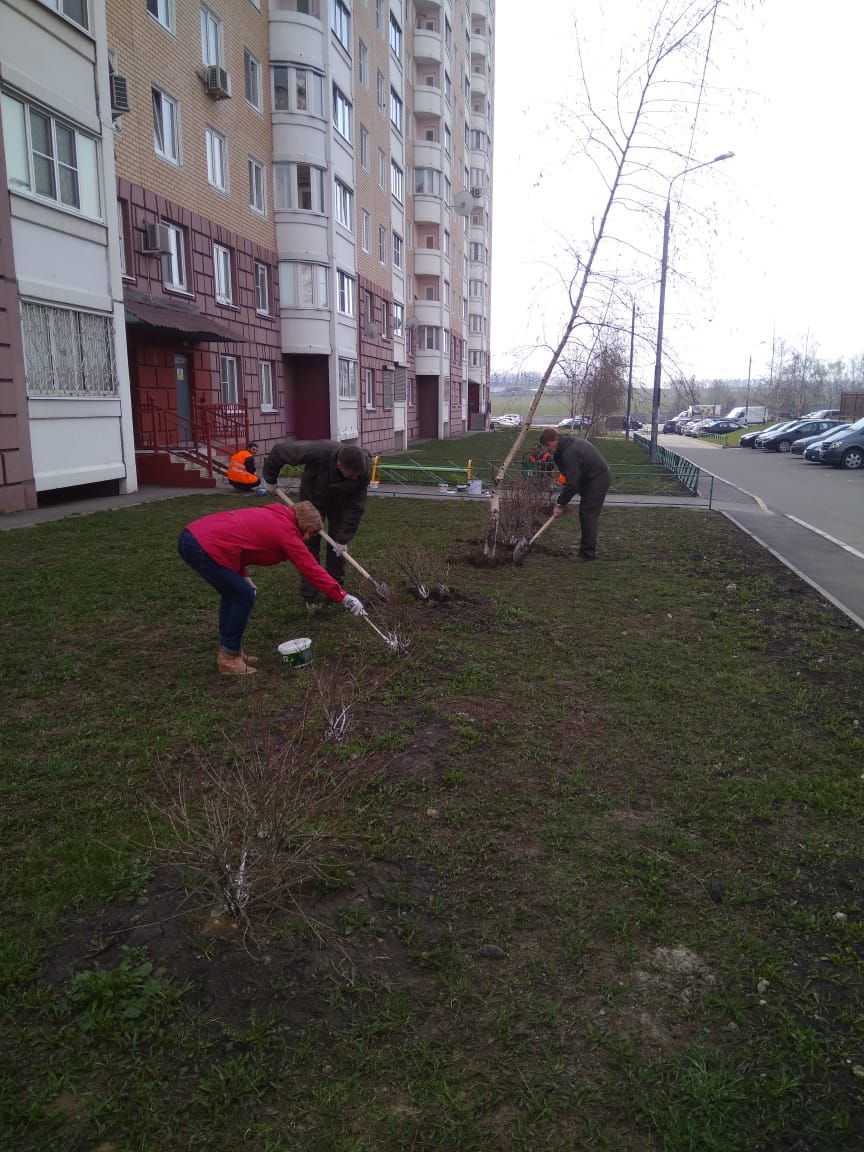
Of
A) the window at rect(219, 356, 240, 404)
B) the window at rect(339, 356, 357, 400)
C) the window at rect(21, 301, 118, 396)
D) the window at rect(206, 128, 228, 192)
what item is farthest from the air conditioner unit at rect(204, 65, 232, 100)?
the window at rect(339, 356, 357, 400)

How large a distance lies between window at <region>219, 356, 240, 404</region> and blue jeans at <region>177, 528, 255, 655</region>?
589 inches

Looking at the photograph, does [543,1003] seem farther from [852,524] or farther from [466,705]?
[852,524]

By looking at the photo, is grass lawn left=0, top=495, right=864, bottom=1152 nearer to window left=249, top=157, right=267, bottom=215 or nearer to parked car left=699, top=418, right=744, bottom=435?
window left=249, top=157, right=267, bottom=215

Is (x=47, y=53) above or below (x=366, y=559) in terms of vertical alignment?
above

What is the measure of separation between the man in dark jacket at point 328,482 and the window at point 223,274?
43.6 ft

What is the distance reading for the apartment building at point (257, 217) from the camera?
15.0 m

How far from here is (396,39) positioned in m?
31.5

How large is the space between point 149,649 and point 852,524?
1264 cm

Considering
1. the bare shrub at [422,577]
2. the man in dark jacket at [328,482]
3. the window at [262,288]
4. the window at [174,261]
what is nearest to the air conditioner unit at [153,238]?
the window at [174,261]

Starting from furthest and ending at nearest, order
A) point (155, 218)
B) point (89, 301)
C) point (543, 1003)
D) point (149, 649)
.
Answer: point (155, 218) < point (89, 301) < point (149, 649) < point (543, 1003)

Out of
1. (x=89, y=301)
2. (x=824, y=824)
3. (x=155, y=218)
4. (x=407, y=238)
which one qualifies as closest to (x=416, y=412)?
(x=407, y=238)

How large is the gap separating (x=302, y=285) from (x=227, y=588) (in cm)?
1912

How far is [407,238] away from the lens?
117 feet

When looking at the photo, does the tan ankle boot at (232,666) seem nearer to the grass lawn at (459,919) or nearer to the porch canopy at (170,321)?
the grass lawn at (459,919)
